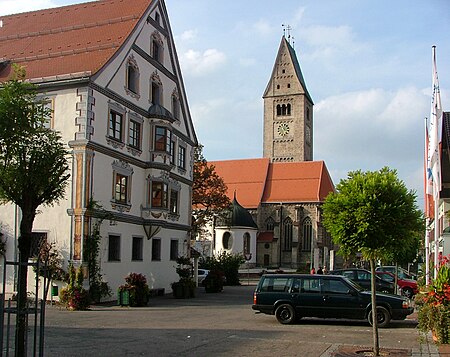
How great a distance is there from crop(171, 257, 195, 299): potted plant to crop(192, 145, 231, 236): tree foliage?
17.7 metres

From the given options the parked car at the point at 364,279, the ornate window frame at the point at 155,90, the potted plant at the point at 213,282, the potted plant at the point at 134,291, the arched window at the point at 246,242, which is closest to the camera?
the potted plant at the point at 134,291

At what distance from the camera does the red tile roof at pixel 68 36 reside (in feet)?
93.8

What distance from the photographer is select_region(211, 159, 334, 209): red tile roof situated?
7994 centimetres

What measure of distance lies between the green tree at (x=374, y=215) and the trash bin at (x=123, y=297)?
44.4 ft

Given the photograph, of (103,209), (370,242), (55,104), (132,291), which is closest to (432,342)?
(370,242)

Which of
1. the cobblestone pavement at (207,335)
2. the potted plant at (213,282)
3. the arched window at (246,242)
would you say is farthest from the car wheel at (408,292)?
the arched window at (246,242)

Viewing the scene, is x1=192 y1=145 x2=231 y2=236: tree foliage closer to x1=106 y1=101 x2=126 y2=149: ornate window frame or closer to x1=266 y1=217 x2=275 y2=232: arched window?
x1=106 y1=101 x2=126 y2=149: ornate window frame

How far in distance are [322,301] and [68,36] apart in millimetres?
19453

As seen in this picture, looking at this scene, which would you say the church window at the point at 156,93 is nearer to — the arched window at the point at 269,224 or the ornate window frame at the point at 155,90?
the ornate window frame at the point at 155,90

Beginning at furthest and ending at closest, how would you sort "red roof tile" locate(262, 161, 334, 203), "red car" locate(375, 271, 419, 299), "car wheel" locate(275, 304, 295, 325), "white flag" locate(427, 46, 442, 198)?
"red roof tile" locate(262, 161, 334, 203) → "red car" locate(375, 271, 419, 299) → "white flag" locate(427, 46, 442, 198) → "car wheel" locate(275, 304, 295, 325)

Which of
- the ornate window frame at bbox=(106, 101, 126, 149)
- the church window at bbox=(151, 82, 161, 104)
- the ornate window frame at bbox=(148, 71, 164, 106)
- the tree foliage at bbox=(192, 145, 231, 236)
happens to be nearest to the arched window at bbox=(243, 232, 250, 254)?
the tree foliage at bbox=(192, 145, 231, 236)

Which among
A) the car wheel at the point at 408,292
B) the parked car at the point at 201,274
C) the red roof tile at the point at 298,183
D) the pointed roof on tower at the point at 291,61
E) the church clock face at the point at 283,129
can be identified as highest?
the pointed roof on tower at the point at 291,61

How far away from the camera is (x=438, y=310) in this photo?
14.7 m

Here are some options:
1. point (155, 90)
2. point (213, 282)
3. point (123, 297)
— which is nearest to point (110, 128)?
point (155, 90)
